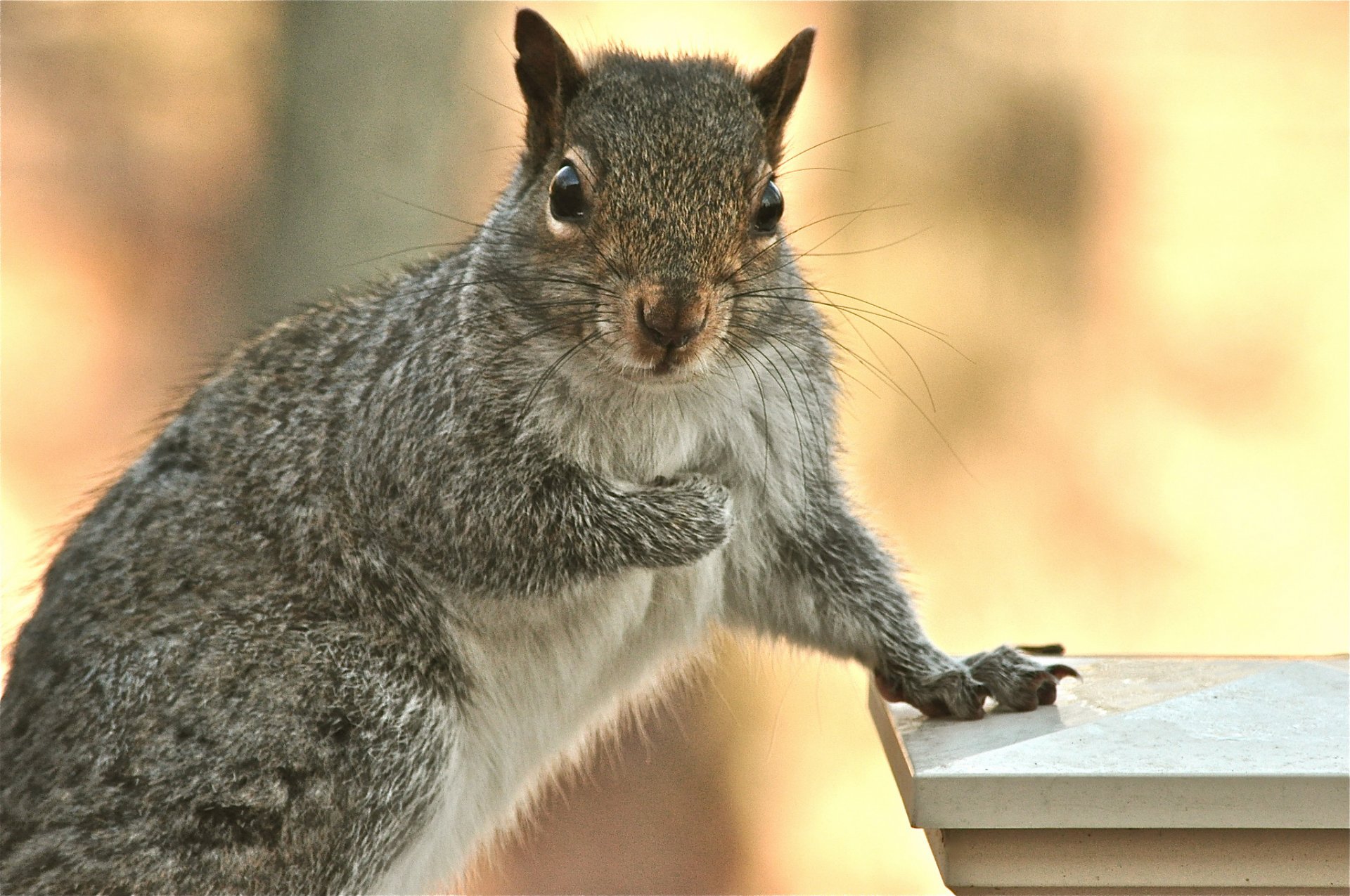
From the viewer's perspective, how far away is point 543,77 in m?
2.10

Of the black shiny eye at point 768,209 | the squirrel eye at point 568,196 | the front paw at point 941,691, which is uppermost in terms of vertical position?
the squirrel eye at point 568,196

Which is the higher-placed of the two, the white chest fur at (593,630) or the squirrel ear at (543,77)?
the squirrel ear at (543,77)

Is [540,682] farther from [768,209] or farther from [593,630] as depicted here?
[768,209]

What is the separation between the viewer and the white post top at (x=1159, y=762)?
1.50 meters

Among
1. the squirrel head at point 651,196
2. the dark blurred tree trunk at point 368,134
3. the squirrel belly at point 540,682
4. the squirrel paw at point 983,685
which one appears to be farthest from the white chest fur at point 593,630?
the dark blurred tree trunk at point 368,134

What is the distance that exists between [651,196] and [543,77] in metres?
0.36

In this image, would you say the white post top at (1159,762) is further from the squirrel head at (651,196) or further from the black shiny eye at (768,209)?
the black shiny eye at (768,209)

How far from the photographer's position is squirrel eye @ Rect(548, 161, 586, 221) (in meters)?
1.95

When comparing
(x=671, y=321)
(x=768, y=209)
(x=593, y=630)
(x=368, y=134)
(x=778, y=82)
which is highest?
(x=368, y=134)

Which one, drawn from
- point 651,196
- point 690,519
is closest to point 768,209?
point 651,196

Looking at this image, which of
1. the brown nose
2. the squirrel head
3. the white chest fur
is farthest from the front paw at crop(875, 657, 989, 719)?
the brown nose

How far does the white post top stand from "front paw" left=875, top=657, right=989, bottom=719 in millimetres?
143

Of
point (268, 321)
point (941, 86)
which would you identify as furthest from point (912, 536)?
point (268, 321)

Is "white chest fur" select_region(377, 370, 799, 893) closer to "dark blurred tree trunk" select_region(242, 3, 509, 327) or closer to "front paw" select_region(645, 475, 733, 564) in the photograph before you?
"front paw" select_region(645, 475, 733, 564)
